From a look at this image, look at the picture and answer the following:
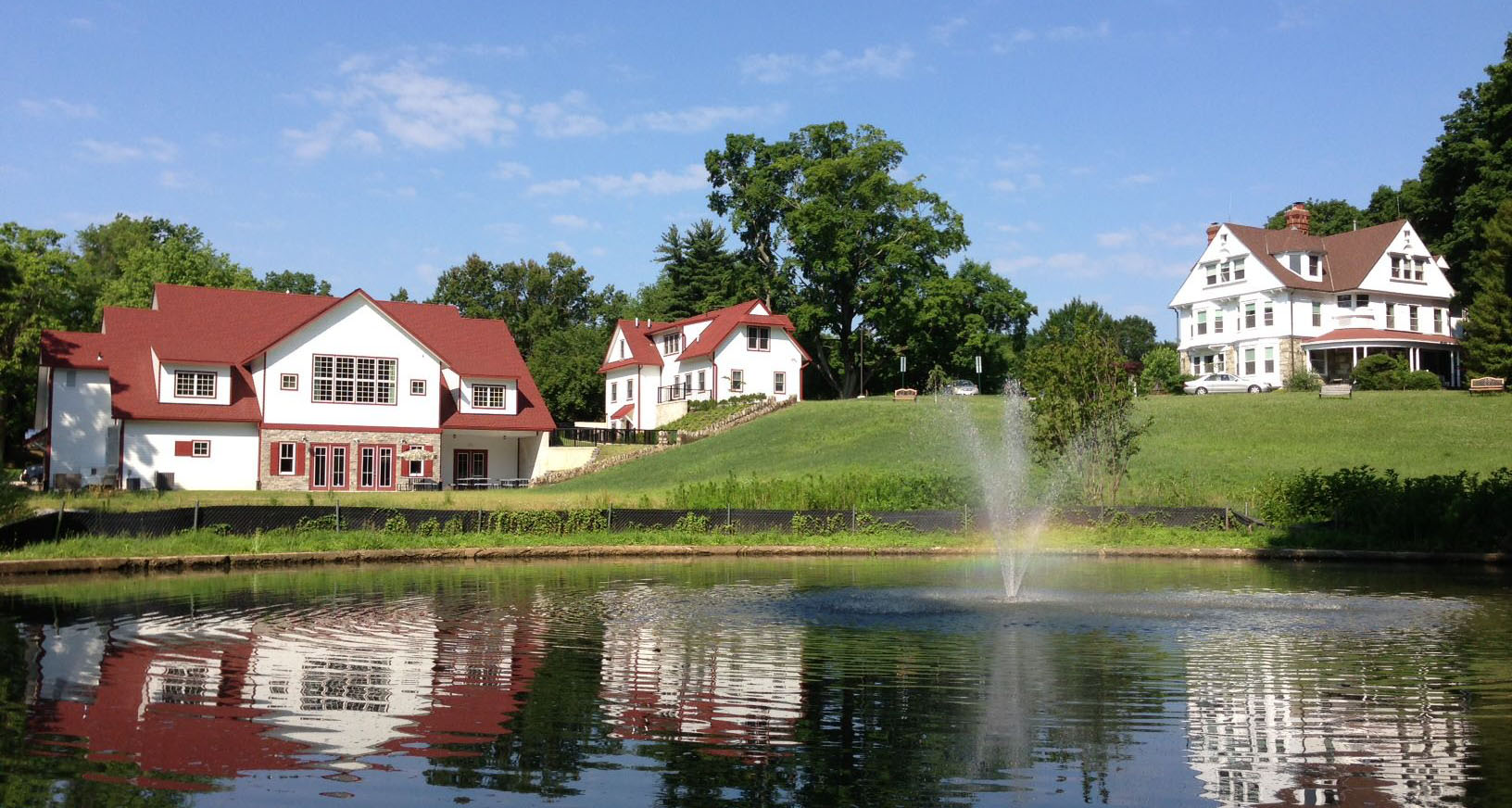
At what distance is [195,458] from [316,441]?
5387 mm

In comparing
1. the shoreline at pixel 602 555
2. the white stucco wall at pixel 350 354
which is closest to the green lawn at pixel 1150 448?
the shoreline at pixel 602 555

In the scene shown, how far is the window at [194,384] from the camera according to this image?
55438mm

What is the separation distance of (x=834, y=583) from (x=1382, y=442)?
36.0 metres

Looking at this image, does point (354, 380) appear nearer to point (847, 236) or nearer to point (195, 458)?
point (195, 458)

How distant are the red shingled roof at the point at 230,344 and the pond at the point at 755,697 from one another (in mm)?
35197

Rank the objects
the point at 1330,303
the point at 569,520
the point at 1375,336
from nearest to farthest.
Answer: the point at 569,520
the point at 1375,336
the point at 1330,303

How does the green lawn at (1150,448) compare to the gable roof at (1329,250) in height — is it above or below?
below

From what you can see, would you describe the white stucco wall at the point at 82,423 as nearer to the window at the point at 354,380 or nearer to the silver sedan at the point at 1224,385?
the window at the point at 354,380

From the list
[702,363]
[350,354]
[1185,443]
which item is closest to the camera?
[1185,443]

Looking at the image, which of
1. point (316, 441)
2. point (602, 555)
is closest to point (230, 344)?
point (316, 441)

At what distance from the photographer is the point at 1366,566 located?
→ 29.7 meters

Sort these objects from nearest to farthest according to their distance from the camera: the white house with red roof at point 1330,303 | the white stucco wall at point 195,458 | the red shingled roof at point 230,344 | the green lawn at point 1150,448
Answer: the green lawn at point 1150,448
the white stucco wall at point 195,458
the red shingled roof at point 230,344
the white house with red roof at point 1330,303

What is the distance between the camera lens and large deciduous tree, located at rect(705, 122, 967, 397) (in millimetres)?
85188

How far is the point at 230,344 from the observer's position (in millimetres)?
58031
